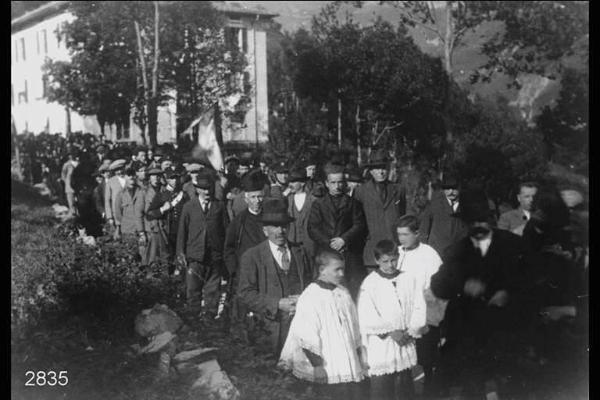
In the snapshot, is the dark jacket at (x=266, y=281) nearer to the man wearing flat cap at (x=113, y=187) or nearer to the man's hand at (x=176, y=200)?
the man's hand at (x=176, y=200)

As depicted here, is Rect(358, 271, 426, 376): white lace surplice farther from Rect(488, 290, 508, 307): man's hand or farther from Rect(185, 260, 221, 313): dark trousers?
Rect(185, 260, 221, 313): dark trousers

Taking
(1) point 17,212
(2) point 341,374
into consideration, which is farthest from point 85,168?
(2) point 341,374

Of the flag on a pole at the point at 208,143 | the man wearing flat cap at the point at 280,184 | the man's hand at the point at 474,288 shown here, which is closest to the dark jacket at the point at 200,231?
the man wearing flat cap at the point at 280,184

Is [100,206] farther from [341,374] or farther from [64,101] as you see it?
[341,374]

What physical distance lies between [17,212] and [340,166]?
21.0 ft

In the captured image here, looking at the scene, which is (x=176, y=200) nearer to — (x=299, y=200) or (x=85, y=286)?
(x=299, y=200)

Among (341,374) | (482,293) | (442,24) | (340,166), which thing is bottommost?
(341,374)

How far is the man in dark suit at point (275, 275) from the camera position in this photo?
510 centimetres

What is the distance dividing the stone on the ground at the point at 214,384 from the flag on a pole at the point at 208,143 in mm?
3965

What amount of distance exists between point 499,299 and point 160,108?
816cm

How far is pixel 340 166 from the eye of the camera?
6.75 meters

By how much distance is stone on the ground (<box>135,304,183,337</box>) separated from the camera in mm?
5777

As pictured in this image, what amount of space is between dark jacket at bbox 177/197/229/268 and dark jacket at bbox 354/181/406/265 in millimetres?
1453

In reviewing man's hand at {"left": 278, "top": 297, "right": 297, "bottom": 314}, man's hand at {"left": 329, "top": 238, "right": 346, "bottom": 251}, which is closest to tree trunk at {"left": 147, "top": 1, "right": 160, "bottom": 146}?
man's hand at {"left": 329, "top": 238, "right": 346, "bottom": 251}
